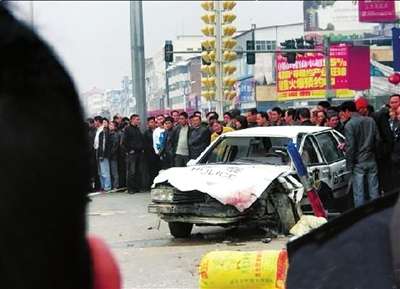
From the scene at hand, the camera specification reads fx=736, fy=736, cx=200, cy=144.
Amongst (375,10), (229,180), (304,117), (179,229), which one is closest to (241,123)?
(304,117)

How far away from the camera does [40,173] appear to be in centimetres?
90

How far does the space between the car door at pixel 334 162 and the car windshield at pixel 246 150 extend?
0.98m

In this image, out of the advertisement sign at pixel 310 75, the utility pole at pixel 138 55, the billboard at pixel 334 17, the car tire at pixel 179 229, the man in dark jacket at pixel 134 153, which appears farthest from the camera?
the billboard at pixel 334 17

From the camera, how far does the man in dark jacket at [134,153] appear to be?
16984 mm

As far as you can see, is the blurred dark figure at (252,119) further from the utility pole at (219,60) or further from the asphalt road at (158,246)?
the utility pole at (219,60)

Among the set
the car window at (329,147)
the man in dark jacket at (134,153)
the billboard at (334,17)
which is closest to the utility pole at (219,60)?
the man in dark jacket at (134,153)

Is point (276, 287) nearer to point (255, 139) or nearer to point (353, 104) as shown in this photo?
point (255, 139)

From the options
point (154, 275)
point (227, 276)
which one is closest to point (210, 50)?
point (154, 275)

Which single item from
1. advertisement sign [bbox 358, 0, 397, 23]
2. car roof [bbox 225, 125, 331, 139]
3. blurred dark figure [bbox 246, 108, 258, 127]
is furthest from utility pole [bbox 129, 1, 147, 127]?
advertisement sign [bbox 358, 0, 397, 23]

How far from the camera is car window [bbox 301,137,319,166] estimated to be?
10781mm

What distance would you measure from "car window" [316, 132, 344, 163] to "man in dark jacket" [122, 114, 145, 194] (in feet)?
20.8

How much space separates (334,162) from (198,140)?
12.9 feet

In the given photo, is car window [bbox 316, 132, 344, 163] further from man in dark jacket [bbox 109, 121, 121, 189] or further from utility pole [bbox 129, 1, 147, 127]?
utility pole [bbox 129, 1, 147, 127]

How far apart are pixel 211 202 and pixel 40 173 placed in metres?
8.36
